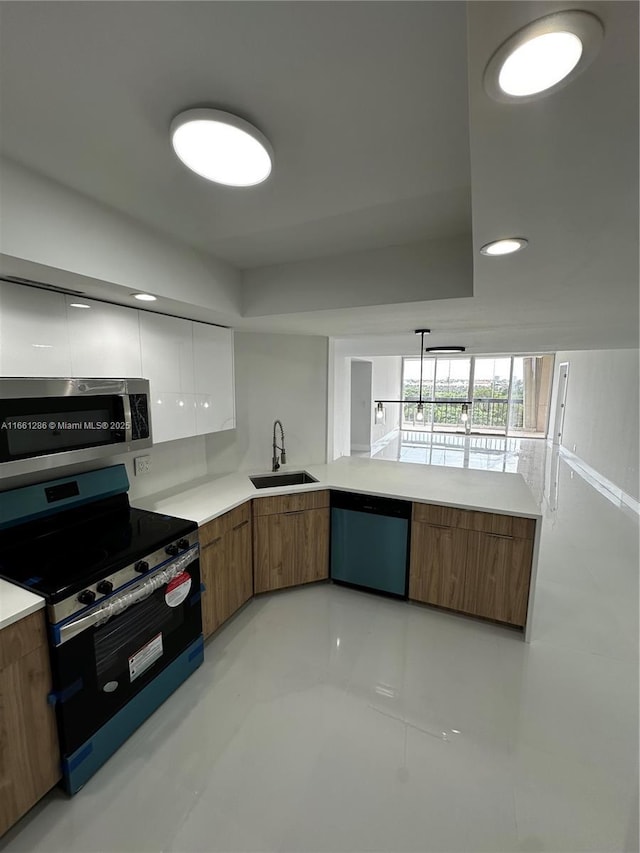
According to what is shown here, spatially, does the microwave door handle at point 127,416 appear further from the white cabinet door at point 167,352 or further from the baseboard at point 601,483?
the baseboard at point 601,483

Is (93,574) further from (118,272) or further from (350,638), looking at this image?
(350,638)

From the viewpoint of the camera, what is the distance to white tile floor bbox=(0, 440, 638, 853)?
4.52ft

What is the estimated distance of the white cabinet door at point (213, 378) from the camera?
2.60 meters

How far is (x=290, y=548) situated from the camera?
2828 mm

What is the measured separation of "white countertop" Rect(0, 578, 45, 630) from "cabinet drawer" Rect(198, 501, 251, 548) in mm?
871

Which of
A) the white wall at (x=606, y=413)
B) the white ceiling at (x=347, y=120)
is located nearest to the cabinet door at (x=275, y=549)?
the white ceiling at (x=347, y=120)

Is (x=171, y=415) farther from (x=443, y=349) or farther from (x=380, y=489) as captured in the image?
(x=443, y=349)

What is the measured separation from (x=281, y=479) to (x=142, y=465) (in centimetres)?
117

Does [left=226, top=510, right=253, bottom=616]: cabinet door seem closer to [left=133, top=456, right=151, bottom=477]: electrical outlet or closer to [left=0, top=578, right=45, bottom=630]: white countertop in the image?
[left=133, top=456, right=151, bottom=477]: electrical outlet

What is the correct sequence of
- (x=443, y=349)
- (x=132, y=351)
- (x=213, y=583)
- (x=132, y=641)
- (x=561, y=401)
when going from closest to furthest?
1. (x=132, y=641)
2. (x=132, y=351)
3. (x=213, y=583)
4. (x=443, y=349)
5. (x=561, y=401)

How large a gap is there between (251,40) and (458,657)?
293cm

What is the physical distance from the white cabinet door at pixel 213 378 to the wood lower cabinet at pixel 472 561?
5.42 feet

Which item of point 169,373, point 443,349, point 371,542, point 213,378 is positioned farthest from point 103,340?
point 443,349

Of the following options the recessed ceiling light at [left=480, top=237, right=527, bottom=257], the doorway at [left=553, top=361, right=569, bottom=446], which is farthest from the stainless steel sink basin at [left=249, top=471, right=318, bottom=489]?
the doorway at [left=553, top=361, right=569, bottom=446]
